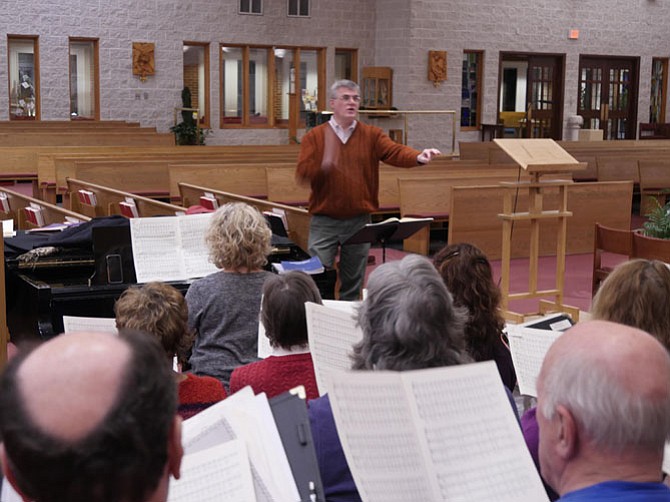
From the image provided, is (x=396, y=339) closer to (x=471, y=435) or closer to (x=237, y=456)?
(x=471, y=435)

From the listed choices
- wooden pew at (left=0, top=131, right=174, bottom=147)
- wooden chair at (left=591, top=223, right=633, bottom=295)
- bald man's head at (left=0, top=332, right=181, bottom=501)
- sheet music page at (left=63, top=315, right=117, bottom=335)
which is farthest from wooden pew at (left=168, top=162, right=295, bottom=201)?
bald man's head at (left=0, top=332, right=181, bottom=501)

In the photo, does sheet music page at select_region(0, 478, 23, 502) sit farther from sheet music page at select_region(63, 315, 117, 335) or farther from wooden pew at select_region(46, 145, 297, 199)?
wooden pew at select_region(46, 145, 297, 199)

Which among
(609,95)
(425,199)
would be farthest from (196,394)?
(609,95)

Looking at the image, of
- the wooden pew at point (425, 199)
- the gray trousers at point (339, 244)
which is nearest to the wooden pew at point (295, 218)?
the gray trousers at point (339, 244)

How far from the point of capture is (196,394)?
8.59 ft

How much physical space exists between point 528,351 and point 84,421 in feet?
6.98

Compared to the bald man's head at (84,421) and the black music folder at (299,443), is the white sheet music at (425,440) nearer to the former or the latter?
the black music folder at (299,443)

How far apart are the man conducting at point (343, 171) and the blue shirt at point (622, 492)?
14.9ft

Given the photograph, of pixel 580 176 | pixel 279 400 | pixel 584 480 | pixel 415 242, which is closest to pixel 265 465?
pixel 279 400

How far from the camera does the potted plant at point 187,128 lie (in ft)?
57.5

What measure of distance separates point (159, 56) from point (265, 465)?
657 inches

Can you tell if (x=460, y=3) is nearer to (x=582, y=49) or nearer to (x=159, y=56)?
→ (x=582, y=49)

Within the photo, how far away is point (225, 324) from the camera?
375 cm

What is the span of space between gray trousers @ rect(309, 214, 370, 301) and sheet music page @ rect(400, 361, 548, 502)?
13.4 feet
